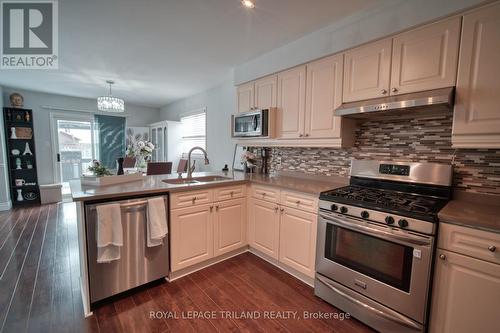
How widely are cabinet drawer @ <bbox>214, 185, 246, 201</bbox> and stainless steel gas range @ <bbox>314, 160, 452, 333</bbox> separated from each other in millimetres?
986

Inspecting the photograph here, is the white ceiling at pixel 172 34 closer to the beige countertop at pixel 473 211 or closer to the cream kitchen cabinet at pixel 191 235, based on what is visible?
the beige countertop at pixel 473 211

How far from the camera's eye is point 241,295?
193 centimetres

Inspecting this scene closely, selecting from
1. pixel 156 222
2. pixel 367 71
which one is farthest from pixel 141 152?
pixel 367 71

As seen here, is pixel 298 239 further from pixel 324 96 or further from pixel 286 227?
pixel 324 96

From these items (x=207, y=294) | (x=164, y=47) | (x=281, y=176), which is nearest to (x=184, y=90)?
(x=164, y=47)

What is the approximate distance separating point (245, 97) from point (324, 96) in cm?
115

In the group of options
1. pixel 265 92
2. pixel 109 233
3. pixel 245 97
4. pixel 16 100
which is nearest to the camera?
pixel 109 233

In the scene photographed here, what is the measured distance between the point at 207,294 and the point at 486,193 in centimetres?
227

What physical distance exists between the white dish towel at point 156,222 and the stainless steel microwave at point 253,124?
4.41 ft

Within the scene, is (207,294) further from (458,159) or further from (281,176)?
(458,159)

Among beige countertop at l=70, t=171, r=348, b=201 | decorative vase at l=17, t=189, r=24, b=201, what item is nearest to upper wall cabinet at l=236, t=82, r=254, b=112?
beige countertop at l=70, t=171, r=348, b=201

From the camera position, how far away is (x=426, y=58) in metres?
1.55

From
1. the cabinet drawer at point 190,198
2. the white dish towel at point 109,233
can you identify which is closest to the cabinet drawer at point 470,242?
the cabinet drawer at point 190,198

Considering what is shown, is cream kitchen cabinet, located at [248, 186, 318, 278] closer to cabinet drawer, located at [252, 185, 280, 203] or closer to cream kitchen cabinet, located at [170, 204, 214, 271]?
cabinet drawer, located at [252, 185, 280, 203]
